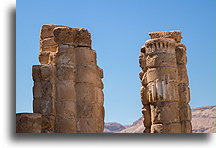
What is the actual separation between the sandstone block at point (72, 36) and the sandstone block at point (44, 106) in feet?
5.91

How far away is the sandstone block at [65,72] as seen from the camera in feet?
44.1

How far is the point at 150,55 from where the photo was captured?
16.0m

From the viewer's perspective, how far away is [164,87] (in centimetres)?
1552

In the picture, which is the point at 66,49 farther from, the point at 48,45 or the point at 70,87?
the point at 48,45

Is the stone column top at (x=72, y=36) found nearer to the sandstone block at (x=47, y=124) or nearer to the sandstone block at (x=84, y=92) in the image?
the sandstone block at (x=84, y=92)

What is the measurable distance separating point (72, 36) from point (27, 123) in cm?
342

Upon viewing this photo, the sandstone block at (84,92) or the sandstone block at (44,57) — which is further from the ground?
the sandstone block at (44,57)

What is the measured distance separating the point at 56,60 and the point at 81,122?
1.96m

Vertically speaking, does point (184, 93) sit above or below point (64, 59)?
below

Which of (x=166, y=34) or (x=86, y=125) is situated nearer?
(x=86, y=125)

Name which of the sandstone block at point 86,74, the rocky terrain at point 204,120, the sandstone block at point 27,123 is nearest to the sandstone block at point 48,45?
the sandstone block at point 86,74

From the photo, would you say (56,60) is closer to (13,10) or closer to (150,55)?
(150,55)

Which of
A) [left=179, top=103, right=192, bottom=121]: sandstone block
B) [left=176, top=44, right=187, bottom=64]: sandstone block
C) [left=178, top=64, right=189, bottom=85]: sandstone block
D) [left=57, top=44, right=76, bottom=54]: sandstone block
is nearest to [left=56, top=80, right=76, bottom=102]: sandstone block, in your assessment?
[left=57, top=44, right=76, bottom=54]: sandstone block

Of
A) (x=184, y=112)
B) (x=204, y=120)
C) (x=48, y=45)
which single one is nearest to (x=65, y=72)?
(x=48, y=45)
